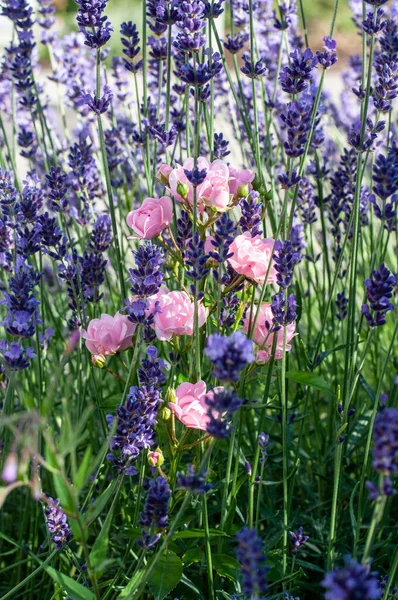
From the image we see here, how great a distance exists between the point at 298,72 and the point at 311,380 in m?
0.62

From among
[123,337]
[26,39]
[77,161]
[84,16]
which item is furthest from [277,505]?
[26,39]

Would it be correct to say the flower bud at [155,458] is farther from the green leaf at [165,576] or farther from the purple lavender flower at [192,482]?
the purple lavender flower at [192,482]

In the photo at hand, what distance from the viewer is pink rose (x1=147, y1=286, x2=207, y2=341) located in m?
1.43

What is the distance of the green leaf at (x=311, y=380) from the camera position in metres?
1.55

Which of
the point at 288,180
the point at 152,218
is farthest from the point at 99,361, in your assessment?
the point at 288,180

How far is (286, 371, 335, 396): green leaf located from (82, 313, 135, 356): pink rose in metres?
0.35

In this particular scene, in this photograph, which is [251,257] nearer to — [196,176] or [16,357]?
[196,176]

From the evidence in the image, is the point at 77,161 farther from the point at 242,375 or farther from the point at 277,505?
the point at 277,505

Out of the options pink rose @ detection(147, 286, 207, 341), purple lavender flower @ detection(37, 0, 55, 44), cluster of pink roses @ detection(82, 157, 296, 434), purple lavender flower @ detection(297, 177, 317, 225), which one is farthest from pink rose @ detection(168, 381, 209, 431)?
purple lavender flower @ detection(37, 0, 55, 44)

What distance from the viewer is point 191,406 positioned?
1361mm

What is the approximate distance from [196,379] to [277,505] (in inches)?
31.2

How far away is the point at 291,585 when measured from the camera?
174 centimetres

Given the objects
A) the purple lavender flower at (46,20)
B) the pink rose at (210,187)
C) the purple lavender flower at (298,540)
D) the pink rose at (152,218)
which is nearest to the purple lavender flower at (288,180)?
the pink rose at (210,187)

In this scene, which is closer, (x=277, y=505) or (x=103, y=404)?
(x=103, y=404)
